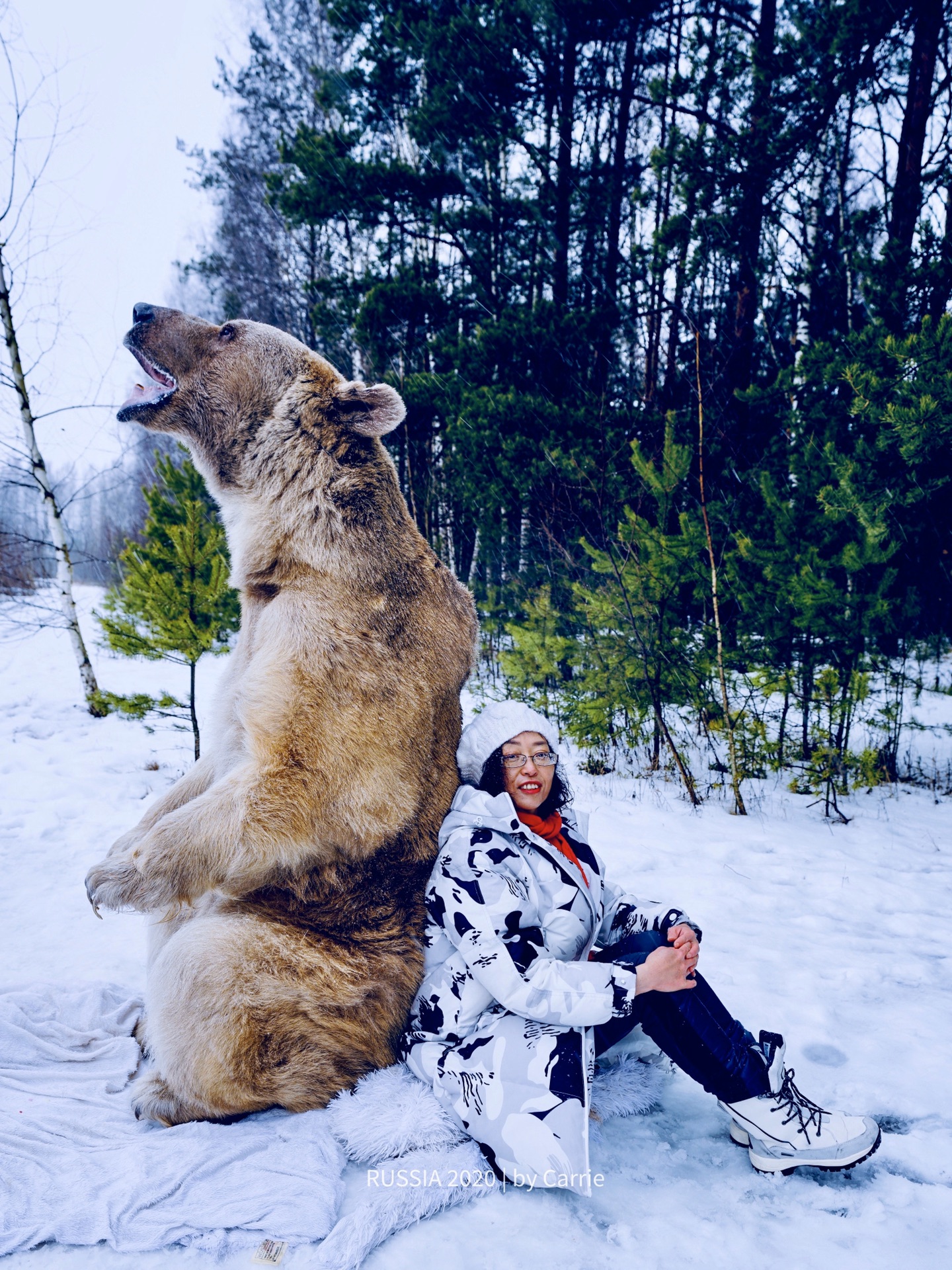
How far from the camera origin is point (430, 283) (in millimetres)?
9930

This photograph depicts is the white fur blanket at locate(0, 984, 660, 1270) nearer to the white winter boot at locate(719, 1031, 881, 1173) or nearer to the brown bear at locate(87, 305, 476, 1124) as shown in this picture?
the brown bear at locate(87, 305, 476, 1124)

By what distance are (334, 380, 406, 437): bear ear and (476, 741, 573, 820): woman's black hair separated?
114 cm

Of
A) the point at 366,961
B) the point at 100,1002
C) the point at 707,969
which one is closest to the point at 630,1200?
the point at 366,961

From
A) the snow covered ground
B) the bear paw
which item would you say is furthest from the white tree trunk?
the bear paw

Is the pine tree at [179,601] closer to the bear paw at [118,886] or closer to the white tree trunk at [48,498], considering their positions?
the white tree trunk at [48,498]

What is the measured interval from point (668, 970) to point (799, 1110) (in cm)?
55

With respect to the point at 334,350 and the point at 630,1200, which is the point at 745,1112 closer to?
the point at 630,1200

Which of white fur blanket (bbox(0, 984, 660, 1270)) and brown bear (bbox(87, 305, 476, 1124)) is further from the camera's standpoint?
brown bear (bbox(87, 305, 476, 1124))

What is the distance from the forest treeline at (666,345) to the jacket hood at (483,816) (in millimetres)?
3603

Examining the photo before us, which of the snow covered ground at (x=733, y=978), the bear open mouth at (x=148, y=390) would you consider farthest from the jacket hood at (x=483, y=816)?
the bear open mouth at (x=148, y=390)

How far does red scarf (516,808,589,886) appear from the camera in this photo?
240cm

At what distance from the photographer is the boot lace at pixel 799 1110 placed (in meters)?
2.07

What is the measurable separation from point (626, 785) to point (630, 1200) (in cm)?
467
